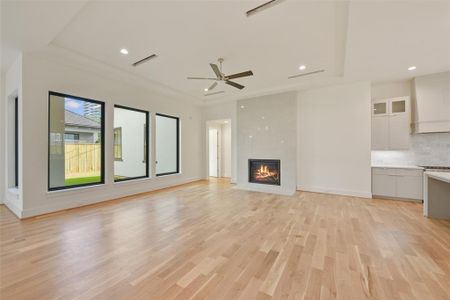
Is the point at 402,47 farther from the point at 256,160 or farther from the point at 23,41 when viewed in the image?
the point at 23,41

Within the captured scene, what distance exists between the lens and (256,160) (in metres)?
6.24

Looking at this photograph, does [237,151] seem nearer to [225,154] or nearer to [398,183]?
[225,154]

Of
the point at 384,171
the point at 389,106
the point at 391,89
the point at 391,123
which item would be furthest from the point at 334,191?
the point at 391,89

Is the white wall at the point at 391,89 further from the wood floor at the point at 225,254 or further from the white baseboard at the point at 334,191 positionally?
the wood floor at the point at 225,254

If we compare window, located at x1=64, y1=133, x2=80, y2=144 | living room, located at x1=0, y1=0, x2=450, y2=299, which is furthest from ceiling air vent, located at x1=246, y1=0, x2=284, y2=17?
window, located at x1=64, y1=133, x2=80, y2=144

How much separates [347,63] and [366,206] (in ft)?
10.3

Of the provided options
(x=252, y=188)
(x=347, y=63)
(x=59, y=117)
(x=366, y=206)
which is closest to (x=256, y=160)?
(x=252, y=188)

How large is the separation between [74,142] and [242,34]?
171 inches

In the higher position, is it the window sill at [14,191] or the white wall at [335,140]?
the white wall at [335,140]

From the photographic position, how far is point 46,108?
11.8 feet

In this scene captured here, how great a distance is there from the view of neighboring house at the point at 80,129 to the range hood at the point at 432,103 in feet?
25.9

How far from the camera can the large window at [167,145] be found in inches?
250

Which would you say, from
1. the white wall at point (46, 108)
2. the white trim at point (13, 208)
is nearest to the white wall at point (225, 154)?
the white wall at point (46, 108)

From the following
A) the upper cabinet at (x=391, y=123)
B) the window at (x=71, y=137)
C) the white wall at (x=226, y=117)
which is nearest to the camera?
the window at (x=71, y=137)
